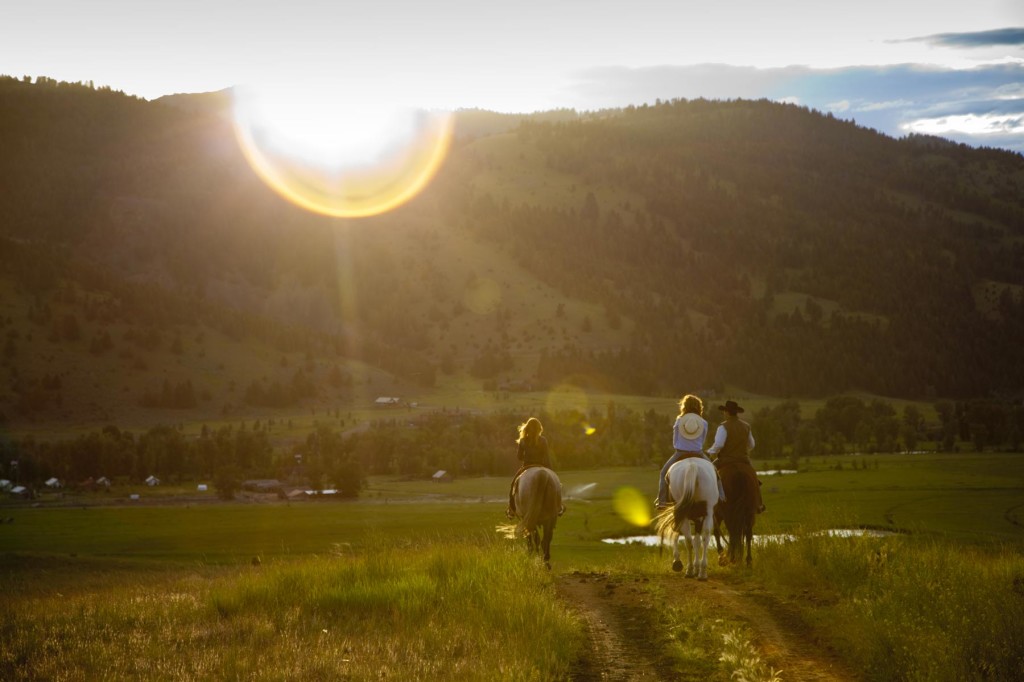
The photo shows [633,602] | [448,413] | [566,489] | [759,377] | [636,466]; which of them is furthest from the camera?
[759,377]

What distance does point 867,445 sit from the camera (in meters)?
110

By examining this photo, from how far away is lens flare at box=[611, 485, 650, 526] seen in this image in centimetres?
5722

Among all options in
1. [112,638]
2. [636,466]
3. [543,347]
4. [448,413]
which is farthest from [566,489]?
[543,347]

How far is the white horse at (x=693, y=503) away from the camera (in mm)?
19891

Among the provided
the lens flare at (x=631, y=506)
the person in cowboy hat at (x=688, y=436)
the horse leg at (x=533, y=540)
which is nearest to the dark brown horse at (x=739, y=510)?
the person in cowboy hat at (x=688, y=436)

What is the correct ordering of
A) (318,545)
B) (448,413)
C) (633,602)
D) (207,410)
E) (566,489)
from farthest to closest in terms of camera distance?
(207,410) → (448,413) → (566,489) → (318,545) → (633,602)

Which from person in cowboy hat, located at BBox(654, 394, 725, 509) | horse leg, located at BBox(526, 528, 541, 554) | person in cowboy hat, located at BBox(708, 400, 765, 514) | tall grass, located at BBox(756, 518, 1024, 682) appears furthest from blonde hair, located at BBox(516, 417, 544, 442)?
tall grass, located at BBox(756, 518, 1024, 682)

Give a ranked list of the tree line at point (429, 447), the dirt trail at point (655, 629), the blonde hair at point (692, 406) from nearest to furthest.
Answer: the dirt trail at point (655, 629) < the blonde hair at point (692, 406) < the tree line at point (429, 447)

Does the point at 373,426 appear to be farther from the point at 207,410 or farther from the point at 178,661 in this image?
the point at 178,661

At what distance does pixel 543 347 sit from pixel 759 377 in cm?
A: 4118

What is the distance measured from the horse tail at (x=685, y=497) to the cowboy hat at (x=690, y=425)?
3.12 ft

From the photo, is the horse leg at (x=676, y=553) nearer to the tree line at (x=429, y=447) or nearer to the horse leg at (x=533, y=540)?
the horse leg at (x=533, y=540)

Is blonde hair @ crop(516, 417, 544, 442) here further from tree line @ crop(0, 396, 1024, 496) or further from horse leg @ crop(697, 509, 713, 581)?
tree line @ crop(0, 396, 1024, 496)

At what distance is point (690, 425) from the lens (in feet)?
68.2
